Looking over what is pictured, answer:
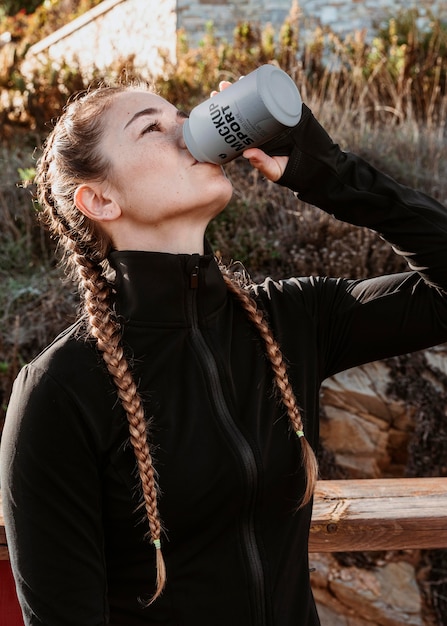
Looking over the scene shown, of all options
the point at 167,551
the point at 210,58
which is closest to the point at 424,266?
the point at 167,551

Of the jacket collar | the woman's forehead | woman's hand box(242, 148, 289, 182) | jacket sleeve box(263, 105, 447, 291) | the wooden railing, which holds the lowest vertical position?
the wooden railing

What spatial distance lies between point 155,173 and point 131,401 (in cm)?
51

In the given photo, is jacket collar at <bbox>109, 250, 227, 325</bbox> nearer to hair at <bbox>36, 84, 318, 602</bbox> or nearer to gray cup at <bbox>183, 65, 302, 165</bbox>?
Result: hair at <bbox>36, 84, 318, 602</bbox>

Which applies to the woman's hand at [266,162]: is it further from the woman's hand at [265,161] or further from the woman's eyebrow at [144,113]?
the woman's eyebrow at [144,113]

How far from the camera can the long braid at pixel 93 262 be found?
154 centimetres

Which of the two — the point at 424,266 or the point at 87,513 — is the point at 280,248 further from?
the point at 87,513

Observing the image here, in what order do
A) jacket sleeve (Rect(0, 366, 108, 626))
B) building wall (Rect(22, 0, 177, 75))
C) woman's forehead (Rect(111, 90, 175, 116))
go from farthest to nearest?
building wall (Rect(22, 0, 177, 75)) → woman's forehead (Rect(111, 90, 175, 116)) → jacket sleeve (Rect(0, 366, 108, 626))

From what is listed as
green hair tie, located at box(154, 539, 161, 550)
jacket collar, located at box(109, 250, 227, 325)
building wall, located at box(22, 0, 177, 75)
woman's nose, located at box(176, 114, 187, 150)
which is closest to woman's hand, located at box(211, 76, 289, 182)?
woman's nose, located at box(176, 114, 187, 150)

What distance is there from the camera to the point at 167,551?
161cm

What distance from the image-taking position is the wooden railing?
6.86 ft

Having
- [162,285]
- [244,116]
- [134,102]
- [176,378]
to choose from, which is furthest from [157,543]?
[134,102]

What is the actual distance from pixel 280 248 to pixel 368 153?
1276 mm

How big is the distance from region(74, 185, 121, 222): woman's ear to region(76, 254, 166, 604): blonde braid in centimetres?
20

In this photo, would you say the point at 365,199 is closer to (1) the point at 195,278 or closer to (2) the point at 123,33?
(1) the point at 195,278
